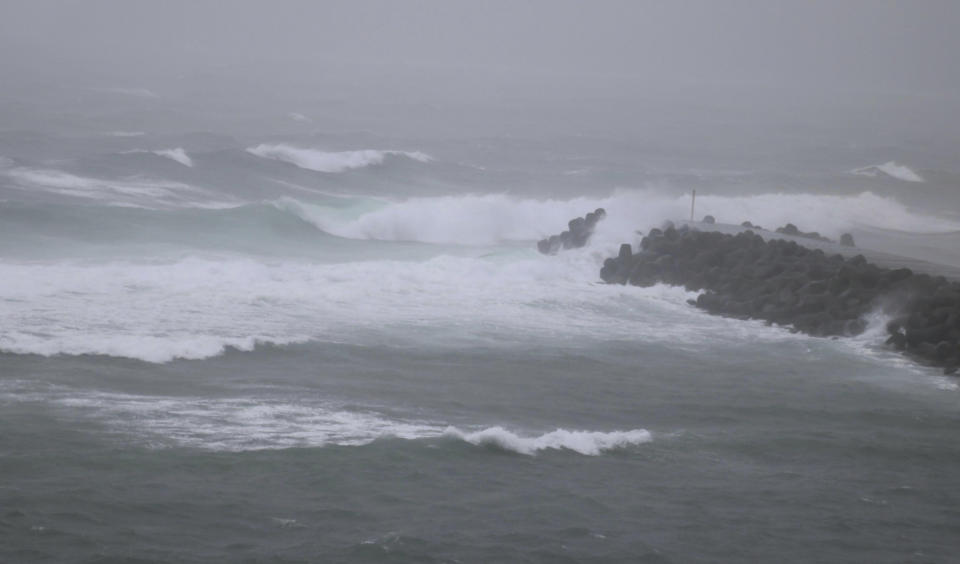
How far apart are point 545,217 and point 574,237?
22.3ft

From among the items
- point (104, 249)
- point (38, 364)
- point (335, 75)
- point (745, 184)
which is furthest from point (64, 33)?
point (38, 364)

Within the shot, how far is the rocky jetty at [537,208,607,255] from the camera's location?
89.0ft

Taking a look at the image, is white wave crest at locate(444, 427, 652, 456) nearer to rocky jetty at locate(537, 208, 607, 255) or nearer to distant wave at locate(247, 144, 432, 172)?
rocky jetty at locate(537, 208, 607, 255)

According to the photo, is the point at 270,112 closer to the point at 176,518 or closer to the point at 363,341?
the point at 363,341

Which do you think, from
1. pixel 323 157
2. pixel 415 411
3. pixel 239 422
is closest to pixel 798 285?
pixel 415 411

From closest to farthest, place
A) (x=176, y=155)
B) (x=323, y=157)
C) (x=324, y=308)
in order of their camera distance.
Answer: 1. (x=324, y=308)
2. (x=176, y=155)
3. (x=323, y=157)

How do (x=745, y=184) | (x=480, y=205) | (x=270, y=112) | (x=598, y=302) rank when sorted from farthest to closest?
(x=270, y=112), (x=745, y=184), (x=480, y=205), (x=598, y=302)

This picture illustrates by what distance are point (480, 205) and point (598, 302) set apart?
41.6 ft

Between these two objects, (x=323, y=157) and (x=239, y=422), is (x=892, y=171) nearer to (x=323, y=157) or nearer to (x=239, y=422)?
(x=323, y=157)

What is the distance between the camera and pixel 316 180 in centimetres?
3838

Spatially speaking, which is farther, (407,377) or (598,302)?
(598,302)

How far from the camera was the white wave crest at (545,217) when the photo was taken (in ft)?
98.9

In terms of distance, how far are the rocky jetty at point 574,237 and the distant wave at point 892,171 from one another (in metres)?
26.2

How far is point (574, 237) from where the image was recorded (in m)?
27.3
